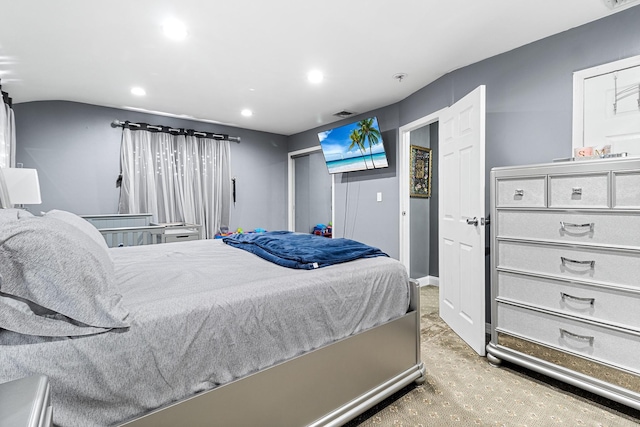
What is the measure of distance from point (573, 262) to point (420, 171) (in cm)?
259

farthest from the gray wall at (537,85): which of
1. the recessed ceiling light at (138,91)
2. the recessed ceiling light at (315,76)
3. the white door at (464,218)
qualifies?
the recessed ceiling light at (138,91)

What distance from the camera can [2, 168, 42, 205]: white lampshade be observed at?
2.37 m

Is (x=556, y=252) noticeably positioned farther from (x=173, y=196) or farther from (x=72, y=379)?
(x=173, y=196)

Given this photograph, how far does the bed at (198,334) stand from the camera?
2.78ft

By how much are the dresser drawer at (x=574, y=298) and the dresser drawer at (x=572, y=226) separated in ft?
0.87

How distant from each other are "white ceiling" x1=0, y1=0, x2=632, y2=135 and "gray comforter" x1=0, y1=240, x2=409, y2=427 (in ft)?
5.29

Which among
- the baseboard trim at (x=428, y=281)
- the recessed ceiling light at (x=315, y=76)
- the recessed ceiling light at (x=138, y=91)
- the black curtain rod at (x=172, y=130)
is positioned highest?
the recessed ceiling light at (x=138, y=91)

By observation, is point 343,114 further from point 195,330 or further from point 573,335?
point 195,330

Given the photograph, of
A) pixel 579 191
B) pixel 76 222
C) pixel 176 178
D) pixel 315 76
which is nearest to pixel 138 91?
pixel 176 178

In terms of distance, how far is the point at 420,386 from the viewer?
1.91m

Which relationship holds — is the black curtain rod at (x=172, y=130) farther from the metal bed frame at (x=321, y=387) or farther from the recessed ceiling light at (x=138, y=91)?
the metal bed frame at (x=321, y=387)

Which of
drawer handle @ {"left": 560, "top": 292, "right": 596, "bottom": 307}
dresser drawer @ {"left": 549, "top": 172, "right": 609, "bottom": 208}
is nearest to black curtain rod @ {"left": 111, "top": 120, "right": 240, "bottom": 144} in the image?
dresser drawer @ {"left": 549, "top": 172, "right": 609, "bottom": 208}

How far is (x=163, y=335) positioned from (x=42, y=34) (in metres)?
2.52

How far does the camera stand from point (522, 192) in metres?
2.00
